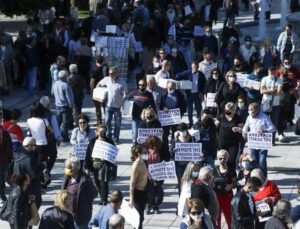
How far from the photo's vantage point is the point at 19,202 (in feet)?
52.6

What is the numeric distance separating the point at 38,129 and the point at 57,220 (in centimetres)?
561

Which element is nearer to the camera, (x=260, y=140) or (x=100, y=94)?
(x=260, y=140)

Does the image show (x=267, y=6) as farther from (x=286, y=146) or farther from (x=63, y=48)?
(x=286, y=146)

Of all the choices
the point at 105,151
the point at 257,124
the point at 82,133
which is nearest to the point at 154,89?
the point at 257,124

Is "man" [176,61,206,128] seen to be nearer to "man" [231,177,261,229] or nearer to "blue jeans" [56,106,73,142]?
"blue jeans" [56,106,73,142]

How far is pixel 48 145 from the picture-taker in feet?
66.6

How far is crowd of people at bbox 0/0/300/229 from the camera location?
52.8 feet

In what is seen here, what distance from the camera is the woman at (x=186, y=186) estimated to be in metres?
16.3

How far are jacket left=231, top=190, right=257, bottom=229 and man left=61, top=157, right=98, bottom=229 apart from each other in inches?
85.4

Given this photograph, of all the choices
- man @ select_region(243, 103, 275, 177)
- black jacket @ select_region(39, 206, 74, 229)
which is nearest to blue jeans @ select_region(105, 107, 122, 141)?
man @ select_region(243, 103, 275, 177)

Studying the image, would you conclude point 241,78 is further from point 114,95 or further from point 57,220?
point 57,220

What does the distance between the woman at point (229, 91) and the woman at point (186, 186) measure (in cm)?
579

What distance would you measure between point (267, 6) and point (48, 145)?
20984 mm

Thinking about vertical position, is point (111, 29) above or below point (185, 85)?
Result: above
